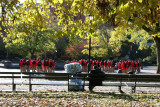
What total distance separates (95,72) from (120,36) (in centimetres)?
1660

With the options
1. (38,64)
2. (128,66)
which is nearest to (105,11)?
(38,64)

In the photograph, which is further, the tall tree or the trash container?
the trash container

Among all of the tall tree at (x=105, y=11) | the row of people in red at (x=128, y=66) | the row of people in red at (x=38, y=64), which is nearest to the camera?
the tall tree at (x=105, y=11)

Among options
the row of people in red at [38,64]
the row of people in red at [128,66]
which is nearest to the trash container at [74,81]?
the row of people in red at [38,64]

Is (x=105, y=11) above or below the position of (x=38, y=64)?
above

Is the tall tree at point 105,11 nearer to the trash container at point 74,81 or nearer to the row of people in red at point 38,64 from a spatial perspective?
the trash container at point 74,81

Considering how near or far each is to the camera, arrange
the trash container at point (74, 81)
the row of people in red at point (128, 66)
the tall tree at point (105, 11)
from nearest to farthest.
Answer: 1. the tall tree at point (105, 11)
2. the trash container at point (74, 81)
3. the row of people in red at point (128, 66)

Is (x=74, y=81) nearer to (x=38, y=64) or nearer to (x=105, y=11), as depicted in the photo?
(x=105, y=11)

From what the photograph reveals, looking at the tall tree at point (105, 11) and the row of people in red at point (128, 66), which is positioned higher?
the tall tree at point (105, 11)

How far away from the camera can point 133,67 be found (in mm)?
25109

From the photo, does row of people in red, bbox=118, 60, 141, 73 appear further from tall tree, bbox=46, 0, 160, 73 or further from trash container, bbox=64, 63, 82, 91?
tall tree, bbox=46, 0, 160, 73

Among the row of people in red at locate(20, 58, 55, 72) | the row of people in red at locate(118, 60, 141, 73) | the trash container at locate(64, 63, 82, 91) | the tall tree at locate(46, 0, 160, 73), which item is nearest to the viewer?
the tall tree at locate(46, 0, 160, 73)

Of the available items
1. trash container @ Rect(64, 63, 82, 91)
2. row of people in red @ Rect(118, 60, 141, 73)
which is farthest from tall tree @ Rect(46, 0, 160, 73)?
row of people in red @ Rect(118, 60, 141, 73)

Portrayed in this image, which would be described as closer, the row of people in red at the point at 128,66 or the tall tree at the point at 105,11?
the tall tree at the point at 105,11
